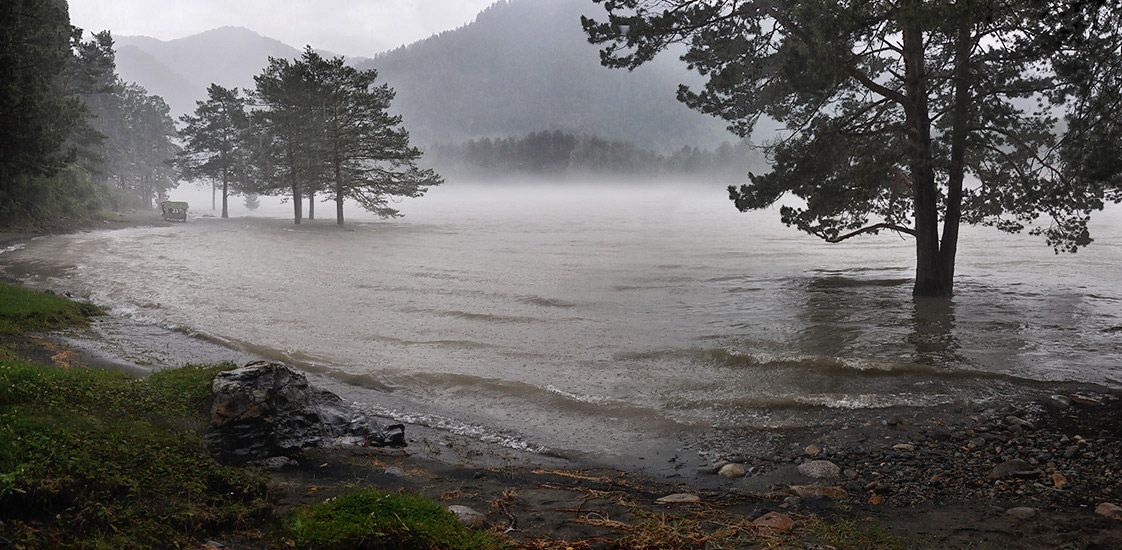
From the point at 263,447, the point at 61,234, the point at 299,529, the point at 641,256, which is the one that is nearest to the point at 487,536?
the point at 299,529

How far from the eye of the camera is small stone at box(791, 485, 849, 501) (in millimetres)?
5719

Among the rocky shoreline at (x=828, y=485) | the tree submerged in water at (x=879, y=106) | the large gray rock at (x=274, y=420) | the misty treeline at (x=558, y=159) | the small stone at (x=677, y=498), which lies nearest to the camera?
the rocky shoreline at (x=828, y=485)

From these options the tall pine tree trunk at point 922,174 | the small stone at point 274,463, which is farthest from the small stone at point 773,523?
the tall pine tree trunk at point 922,174

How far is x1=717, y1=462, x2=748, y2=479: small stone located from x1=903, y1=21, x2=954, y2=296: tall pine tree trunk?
12560 millimetres

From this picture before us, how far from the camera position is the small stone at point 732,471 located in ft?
21.7

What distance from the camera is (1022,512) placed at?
5.01 metres

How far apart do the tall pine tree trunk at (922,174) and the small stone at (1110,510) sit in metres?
12.4

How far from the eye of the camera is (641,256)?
33.2m

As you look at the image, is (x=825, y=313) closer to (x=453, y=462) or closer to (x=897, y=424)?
(x=897, y=424)

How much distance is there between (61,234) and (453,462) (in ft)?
147

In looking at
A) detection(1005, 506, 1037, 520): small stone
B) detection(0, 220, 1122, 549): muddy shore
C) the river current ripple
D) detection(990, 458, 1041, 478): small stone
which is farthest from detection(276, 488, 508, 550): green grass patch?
detection(990, 458, 1041, 478): small stone

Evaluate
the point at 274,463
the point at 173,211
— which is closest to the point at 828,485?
the point at 274,463

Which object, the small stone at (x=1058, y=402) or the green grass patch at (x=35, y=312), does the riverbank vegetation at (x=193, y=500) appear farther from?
the green grass patch at (x=35, y=312)

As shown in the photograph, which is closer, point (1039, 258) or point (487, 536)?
point (487, 536)
